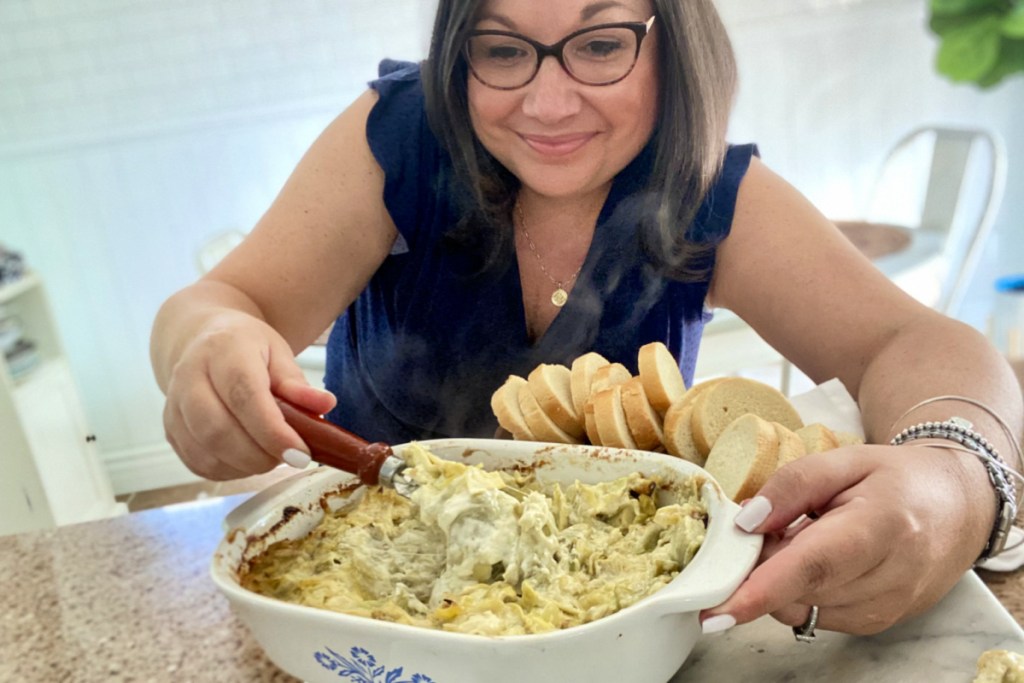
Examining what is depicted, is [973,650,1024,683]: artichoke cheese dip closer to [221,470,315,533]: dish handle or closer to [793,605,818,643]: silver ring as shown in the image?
[793,605,818,643]: silver ring

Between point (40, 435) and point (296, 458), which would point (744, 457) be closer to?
point (296, 458)

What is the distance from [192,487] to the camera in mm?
1609

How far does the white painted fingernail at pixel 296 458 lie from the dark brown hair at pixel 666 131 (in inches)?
14.4

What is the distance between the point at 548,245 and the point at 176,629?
0.46 meters

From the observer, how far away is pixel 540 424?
2.04 ft

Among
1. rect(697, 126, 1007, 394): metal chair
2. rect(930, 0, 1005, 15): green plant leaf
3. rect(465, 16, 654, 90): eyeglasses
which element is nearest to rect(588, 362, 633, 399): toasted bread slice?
rect(465, 16, 654, 90): eyeglasses

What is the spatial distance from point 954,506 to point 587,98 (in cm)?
43

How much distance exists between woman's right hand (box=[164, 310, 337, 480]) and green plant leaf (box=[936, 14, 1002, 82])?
215 centimetres

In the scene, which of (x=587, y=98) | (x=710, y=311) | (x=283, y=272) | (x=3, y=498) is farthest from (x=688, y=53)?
(x=3, y=498)

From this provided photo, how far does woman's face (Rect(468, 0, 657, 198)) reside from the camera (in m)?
0.68

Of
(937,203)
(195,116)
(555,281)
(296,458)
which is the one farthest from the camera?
(937,203)

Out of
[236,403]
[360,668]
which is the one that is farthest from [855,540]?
[236,403]

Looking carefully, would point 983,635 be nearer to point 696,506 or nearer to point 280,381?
point 696,506

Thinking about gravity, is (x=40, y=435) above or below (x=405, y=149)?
below
